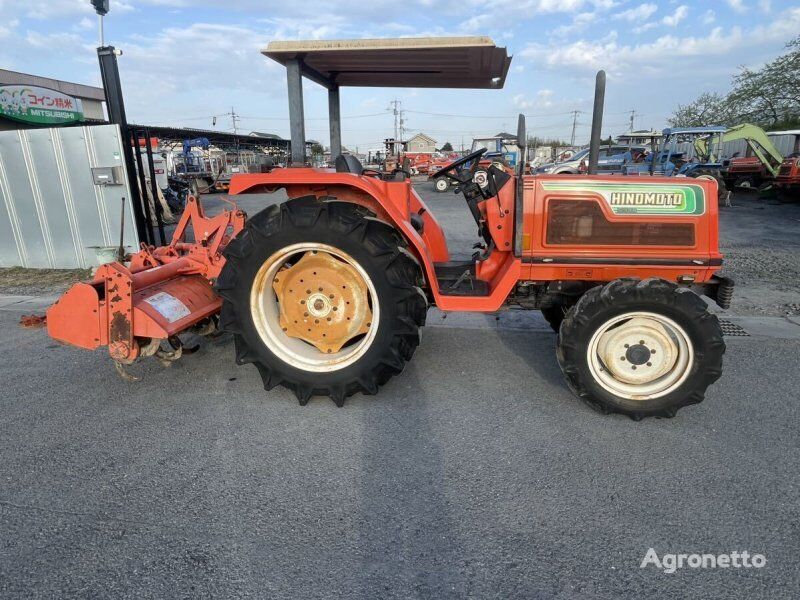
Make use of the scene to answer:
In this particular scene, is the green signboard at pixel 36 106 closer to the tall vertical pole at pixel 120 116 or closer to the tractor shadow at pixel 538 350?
the tall vertical pole at pixel 120 116

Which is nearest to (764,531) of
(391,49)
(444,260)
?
(444,260)

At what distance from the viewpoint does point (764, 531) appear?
6.46 ft

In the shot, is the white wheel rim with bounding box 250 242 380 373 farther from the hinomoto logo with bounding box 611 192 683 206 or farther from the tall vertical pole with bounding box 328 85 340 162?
the hinomoto logo with bounding box 611 192 683 206

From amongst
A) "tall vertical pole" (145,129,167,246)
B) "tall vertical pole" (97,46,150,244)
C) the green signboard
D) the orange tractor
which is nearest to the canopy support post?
the orange tractor

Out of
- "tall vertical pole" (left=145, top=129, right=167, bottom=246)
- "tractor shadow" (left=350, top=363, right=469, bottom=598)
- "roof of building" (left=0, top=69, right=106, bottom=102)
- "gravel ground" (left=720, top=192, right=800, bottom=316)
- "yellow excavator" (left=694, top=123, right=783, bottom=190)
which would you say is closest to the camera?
"tractor shadow" (left=350, top=363, right=469, bottom=598)

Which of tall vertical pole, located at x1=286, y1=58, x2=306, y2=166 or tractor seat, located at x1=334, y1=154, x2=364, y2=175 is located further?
tractor seat, located at x1=334, y1=154, x2=364, y2=175

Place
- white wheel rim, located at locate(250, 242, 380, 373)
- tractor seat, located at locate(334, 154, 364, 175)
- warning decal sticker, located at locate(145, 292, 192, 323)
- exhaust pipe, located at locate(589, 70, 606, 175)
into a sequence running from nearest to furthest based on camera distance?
exhaust pipe, located at locate(589, 70, 606, 175), white wheel rim, located at locate(250, 242, 380, 373), warning decal sticker, located at locate(145, 292, 192, 323), tractor seat, located at locate(334, 154, 364, 175)

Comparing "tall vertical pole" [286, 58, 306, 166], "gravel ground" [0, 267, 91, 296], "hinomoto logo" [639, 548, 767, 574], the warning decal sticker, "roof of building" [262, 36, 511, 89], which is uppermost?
"roof of building" [262, 36, 511, 89]

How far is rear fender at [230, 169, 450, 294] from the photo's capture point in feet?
9.32

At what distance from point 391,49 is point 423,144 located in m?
48.0

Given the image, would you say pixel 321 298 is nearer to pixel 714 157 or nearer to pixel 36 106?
pixel 36 106

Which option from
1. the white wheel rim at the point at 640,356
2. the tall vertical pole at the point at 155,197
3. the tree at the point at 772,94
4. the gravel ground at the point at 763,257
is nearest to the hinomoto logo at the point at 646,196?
the white wheel rim at the point at 640,356

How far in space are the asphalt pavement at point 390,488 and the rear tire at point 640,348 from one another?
0.53 feet

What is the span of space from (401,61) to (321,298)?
1.60 metres
